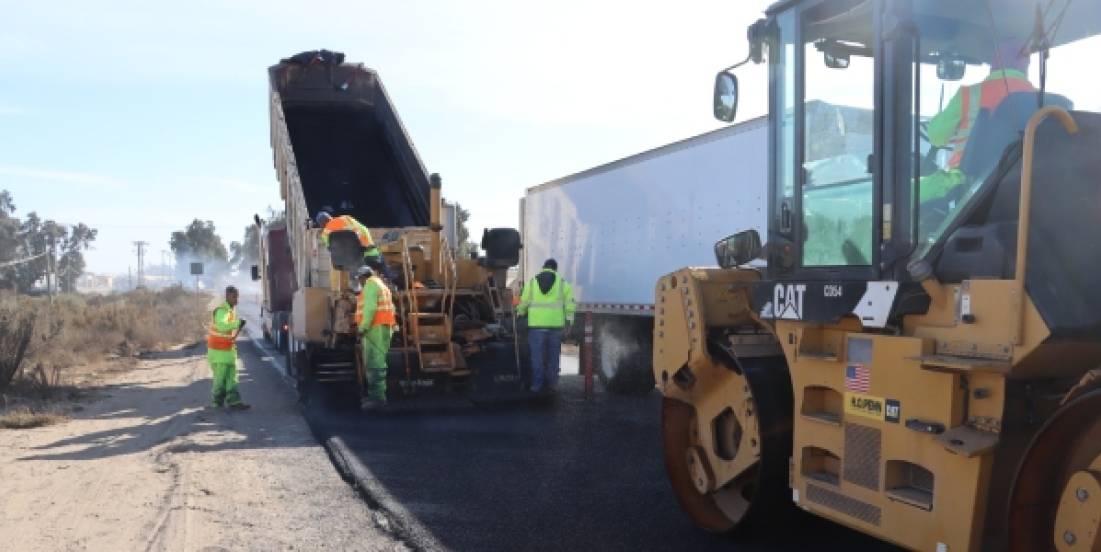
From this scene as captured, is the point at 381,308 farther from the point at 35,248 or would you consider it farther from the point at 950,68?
the point at 35,248

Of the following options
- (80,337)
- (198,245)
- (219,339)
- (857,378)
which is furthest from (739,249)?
(198,245)

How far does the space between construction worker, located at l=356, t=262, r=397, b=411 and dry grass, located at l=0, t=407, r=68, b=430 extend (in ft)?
10.4

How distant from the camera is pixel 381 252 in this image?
1061 centimetres

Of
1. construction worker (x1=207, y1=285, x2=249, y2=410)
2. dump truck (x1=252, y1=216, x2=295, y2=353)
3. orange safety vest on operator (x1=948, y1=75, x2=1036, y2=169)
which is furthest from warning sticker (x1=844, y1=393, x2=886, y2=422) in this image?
dump truck (x1=252, y1=216, x2=295, y2=353)

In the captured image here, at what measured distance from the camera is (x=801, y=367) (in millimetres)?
4309

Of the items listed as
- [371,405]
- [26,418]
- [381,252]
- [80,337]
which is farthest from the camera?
[80,337]

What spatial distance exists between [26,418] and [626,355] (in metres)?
6.70

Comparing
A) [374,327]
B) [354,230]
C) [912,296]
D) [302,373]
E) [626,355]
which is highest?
[354,230]

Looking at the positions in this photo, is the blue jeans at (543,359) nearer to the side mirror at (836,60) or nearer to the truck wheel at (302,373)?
the truck wheel at (302,373)

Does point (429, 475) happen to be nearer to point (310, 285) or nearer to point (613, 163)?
point (310, 285)

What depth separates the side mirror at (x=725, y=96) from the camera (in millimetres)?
4797

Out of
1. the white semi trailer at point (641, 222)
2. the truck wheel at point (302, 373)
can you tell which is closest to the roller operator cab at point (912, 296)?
the white semi trailer at point (641, 222)

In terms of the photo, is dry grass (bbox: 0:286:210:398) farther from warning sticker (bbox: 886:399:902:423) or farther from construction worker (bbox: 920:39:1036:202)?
construction worker (bbox: 920:39:1036:202)

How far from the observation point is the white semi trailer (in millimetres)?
9523
